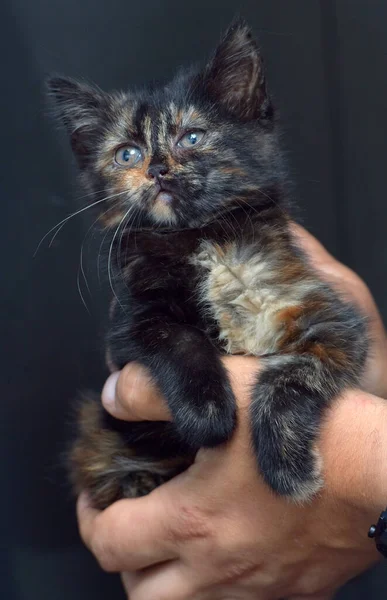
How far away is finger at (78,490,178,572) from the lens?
123 centimetres

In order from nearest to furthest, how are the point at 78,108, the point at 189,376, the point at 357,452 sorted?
the point at 357,452, the point at 189,376, the point at 78,108

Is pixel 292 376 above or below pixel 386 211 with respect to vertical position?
below

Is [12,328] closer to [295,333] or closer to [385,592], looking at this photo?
[295,333]

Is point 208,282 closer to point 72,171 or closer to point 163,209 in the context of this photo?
point 163,209

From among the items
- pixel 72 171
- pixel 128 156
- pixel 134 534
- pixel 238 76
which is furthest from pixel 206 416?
pixel 72 171

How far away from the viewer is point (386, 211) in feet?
6.13

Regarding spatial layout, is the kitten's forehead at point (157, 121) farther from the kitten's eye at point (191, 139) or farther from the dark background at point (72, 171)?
the dark background at point (72, 171)

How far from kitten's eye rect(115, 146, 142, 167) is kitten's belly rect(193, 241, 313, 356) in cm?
25

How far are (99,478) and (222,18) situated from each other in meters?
1.33

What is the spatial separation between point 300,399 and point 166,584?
0.49 m

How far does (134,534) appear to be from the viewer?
127 centimetres

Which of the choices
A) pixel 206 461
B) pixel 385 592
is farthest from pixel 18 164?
pixel 385 592

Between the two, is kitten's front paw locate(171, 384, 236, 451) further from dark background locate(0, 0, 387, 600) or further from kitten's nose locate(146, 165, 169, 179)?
dark background locate(0, 0, 387, 600)

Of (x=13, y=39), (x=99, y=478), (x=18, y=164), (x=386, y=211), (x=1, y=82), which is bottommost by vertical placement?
(x=99, y=478)
